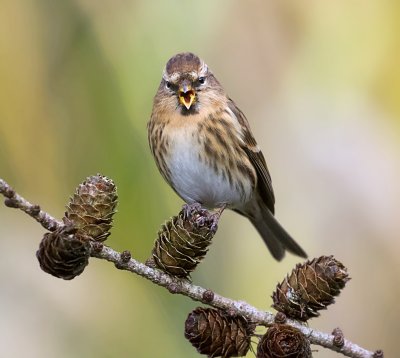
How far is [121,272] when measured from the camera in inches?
100

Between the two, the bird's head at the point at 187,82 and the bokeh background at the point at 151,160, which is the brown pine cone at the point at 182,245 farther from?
the bird's head at the point at 187,82

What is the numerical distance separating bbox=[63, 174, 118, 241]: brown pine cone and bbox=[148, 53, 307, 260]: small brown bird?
1292mm

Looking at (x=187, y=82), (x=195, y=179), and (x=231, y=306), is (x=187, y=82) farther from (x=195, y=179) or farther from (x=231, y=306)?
A: (x=231, y=306)

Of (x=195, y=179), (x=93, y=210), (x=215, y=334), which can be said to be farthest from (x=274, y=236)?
(x=93, y=210)

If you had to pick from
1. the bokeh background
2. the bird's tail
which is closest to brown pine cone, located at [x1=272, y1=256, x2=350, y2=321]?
the bokeh background

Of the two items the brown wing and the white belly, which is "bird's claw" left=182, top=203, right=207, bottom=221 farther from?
Answer: the brown wing

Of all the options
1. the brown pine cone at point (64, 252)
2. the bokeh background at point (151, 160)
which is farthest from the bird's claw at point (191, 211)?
the bokeh background at point (151, 160)

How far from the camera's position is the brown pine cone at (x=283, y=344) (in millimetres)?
1559

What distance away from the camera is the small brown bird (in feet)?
9.64

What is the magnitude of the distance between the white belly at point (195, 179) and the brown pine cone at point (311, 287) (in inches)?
49.3

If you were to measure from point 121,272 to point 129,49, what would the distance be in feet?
2.60

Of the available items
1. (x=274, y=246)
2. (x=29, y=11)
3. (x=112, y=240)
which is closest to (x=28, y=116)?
(x=29, y=11)

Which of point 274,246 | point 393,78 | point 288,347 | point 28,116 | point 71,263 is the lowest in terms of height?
point 71,263

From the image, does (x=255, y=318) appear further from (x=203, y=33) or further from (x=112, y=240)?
(x=203, y=33)
